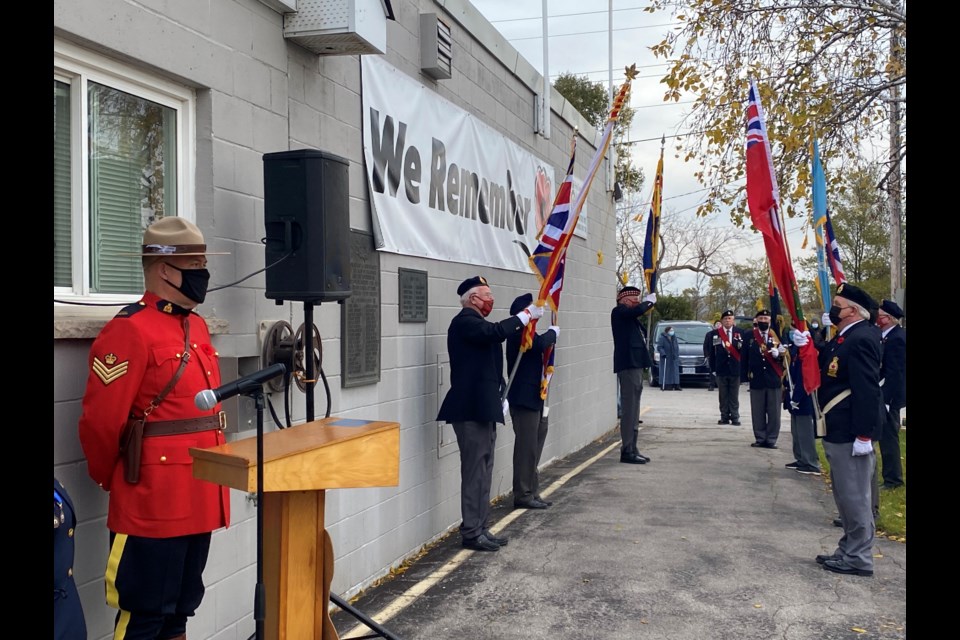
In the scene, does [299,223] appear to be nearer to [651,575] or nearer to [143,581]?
[143,581]

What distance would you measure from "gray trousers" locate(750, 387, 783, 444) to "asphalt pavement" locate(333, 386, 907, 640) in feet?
9.07

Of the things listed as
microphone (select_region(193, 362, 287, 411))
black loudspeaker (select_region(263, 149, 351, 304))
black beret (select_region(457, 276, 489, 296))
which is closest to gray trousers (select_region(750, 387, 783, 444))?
black beret (select_region(457, 276, 489, 296))

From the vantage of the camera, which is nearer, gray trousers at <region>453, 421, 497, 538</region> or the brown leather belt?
the brown leather belt

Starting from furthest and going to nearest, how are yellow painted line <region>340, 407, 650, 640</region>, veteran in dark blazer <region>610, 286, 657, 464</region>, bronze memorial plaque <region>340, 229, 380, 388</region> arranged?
veteran in dark blazer <region>610, 286, 657, 464</region> → bronze memorial plaque <region>340, 229, 380, 388</region> → yellow painted line <region>340, 407, 650, 640</region>

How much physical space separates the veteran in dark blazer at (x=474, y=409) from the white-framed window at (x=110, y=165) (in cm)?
306

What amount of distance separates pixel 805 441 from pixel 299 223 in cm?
843

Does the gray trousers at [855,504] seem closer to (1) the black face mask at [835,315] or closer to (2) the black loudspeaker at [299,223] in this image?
(1) the black face mask at [835,315]

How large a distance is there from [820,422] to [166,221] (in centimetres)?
528

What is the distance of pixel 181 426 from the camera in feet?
11.8

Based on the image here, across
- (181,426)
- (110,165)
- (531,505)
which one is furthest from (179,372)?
(531,505)

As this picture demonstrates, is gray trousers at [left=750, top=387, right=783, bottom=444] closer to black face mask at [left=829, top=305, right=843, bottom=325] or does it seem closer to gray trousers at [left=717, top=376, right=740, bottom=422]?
gray trousers at [left=717, top=376, right=740, bottom=422]

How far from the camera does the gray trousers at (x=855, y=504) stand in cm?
655

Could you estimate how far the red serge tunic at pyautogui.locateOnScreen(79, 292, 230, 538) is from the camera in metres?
3.37
